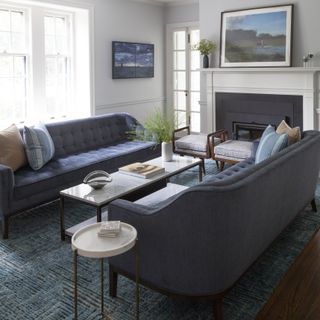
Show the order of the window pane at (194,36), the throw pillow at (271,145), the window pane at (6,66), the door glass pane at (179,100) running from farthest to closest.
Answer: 1. the door glass pane at (179,100)
2. the window pane at (194,36)
3. the window pane at (6,66)
4. the throw pillow at (271,145)

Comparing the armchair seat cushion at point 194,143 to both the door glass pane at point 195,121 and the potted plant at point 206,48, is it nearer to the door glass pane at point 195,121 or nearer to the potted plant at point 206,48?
the potted plant at point 206,48

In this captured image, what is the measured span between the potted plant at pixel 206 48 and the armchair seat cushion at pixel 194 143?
4.42ft

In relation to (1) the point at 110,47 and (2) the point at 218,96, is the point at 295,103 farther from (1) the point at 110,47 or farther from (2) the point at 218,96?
(1) the point at 110,47

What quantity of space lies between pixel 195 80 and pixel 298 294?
506 cm

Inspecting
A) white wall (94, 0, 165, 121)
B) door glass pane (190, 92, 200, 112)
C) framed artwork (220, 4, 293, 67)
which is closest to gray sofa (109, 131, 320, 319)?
framed artwork (220, 4, 293, 67)

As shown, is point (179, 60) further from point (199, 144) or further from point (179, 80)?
point (199, 144)

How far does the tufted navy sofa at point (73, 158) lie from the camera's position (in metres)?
3.47

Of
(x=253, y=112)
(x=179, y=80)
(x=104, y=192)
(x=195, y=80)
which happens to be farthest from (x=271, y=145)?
(x=179, y=80)

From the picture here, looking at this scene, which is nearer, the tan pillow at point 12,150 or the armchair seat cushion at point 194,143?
the tan pillow at point 12,150

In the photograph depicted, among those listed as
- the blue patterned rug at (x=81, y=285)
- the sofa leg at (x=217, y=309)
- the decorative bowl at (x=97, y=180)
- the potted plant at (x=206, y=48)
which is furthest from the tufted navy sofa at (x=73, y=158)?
the sofa leg at (x=217, y=309)

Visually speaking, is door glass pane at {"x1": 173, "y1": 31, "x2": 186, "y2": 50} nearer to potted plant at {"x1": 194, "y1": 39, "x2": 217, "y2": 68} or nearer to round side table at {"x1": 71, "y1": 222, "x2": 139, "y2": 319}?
potted plant at {"x1": 194, "y1": 39, "x2": 217, "y2": 68}

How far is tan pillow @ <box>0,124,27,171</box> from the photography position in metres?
3.76

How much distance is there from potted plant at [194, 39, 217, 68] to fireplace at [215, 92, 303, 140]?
1.80ft

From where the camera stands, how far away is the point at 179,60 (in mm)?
7258
